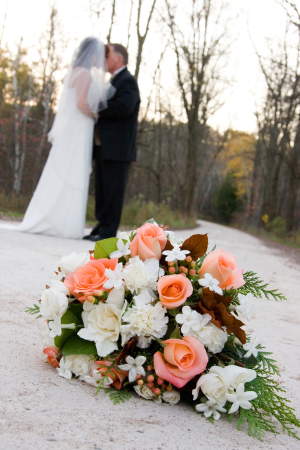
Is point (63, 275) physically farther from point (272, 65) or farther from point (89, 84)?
point (272, 65)

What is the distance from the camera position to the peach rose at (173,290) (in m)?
1.73

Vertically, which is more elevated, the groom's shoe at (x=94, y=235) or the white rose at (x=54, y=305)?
the white rose at (x=54, y=305)

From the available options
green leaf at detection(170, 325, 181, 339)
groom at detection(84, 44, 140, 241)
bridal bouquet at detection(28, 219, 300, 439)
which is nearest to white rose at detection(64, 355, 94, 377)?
bridal bouquet at detection(28, 219, 300, 439)

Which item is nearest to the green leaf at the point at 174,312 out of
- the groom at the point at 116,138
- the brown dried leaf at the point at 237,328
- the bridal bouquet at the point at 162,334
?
the bridal bouquet at the point at 162,334

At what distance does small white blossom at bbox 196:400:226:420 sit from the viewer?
1.65 meters

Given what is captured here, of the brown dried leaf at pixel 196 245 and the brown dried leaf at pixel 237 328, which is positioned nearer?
the brown dried leaf at pixel 237 328

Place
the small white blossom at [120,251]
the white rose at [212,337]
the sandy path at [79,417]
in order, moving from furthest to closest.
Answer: the small white blossom at [120,251]
the white rose at [212,337]
the sandy path at [79,417]

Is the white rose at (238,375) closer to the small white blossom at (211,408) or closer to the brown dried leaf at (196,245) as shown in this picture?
the small white blossom at (211,408)

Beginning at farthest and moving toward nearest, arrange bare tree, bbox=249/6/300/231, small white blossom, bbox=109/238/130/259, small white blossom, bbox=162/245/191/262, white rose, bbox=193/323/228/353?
bare tree, bbox=249/6/300/231 → small white blossom, bbox=109/238/130/259 → small white blossom, bbox=162/245/191/262 → white rose, bbox=193/323/228/353

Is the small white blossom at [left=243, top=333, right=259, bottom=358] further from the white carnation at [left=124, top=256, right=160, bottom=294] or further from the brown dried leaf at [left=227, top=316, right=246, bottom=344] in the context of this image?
the white carnation at [left=124, top=256, right=160, bottom=294]

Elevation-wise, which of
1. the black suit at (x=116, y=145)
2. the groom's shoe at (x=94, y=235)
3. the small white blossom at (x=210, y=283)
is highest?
the black suit at (x=116, y=145)

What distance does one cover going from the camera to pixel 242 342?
1.82 metres

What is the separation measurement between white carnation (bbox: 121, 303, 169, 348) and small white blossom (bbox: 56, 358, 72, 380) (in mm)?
264

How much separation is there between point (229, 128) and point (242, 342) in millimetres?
34379
